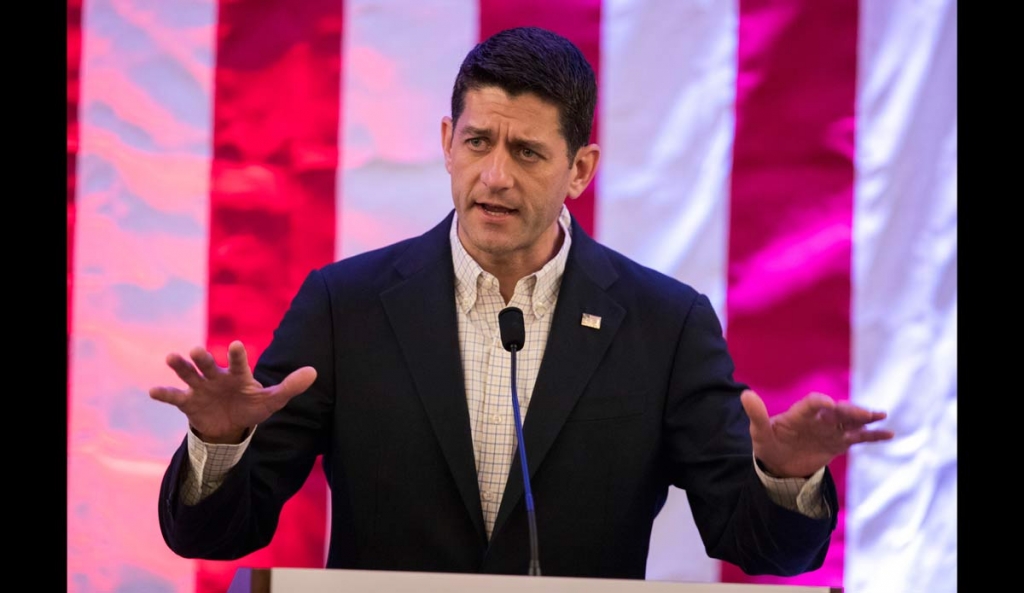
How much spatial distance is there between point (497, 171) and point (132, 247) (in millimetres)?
1002

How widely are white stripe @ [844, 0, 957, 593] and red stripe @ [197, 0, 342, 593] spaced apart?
1215 millimetres

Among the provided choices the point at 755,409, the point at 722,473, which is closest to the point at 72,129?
the point at 722,473

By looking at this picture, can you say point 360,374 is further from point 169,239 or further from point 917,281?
point 917,281

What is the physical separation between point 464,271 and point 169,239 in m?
0.82

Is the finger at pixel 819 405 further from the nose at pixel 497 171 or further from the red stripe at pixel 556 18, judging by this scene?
the red stripe at pixel 556 18

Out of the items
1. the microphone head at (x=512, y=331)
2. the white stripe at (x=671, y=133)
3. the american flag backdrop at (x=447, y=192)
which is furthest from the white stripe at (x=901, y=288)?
the microphone head at (x=512, y=331)

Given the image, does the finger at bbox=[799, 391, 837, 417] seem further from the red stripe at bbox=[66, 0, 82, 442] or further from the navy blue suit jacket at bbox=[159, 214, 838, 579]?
the red stripe at bbox=[66, 0, 82, 442]

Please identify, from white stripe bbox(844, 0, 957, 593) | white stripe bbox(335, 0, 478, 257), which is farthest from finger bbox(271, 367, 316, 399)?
white stripe bbox(844, 0, 957, 593)

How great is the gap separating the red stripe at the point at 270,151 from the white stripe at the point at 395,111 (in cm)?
3

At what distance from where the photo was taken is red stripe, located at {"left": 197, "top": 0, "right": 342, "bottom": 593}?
261cm

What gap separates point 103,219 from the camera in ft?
8.52

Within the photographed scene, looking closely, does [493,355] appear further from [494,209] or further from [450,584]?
[450,584]

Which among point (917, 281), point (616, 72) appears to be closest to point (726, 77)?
point (616, 72)

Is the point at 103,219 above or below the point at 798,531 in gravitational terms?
above
